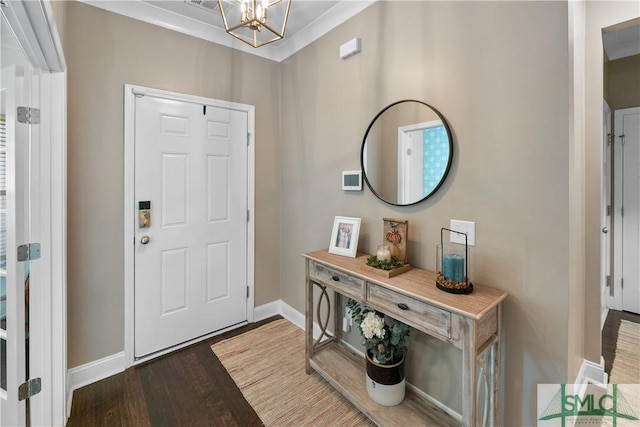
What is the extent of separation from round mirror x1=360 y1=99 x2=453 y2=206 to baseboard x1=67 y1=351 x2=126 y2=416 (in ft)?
7.34

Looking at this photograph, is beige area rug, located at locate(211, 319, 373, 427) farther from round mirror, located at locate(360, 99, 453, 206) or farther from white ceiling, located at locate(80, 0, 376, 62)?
white ceiling, located at locate(80, 0, 376, 62)

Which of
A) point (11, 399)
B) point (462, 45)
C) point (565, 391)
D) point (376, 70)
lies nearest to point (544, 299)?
point (565, 391)

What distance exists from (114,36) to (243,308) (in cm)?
239

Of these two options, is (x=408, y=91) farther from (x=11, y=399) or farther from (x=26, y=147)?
(x=11, y=399)

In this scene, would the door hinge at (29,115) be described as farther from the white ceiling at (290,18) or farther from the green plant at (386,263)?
the green plant at (386,263)

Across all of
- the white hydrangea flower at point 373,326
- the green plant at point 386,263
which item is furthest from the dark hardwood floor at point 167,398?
the green plant at point 386,263

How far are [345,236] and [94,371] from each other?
2003mm

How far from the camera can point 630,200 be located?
2.88m

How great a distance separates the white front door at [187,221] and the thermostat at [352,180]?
102 centimetres

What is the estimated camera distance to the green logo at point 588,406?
1348 millimetres

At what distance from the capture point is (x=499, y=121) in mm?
1413

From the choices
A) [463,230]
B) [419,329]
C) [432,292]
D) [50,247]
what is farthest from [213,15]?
[419,329]

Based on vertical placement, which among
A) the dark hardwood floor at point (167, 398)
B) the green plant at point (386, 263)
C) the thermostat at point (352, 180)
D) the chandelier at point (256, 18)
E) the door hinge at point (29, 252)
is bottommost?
the dark hardwood floor at point (167, 398)

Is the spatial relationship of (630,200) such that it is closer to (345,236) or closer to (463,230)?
(463,230)
